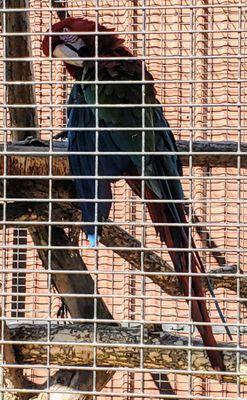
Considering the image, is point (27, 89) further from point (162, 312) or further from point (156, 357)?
point (162, 312)

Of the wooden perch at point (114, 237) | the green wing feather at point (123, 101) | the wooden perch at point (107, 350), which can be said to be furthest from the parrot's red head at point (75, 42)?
the wooden perch at point (107, 350)

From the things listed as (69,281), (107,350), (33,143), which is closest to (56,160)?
(33,143)

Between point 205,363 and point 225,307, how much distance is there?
0.60 meters

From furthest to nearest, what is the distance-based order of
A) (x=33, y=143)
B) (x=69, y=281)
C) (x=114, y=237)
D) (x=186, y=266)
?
(x=114, y=237) → (x=69, y=281) → (x=33, y=143) → (x=186, y=266)

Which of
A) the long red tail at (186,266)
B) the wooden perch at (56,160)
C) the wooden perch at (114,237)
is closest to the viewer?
the long red tail at (186,266)

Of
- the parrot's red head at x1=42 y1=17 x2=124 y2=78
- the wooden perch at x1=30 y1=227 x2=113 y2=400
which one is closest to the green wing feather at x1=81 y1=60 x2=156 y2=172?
the parrot's red head at x1=42 y1=17 x2=124 y2=78

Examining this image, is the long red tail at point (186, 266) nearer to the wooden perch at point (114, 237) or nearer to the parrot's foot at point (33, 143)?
the wooden perch at point (114, 237)

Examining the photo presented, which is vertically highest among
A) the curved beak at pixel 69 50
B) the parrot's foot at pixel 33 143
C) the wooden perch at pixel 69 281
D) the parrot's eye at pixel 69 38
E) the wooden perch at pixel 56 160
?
the parrot's eye at pixel 69 38

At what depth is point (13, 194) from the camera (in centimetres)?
A: 162

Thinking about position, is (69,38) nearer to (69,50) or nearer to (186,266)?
(69,50)

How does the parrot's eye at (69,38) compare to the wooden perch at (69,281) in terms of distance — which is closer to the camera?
the parrot's eye at (69,38)

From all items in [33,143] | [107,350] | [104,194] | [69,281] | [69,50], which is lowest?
[107,350]

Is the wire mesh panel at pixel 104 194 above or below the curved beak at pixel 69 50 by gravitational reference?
below

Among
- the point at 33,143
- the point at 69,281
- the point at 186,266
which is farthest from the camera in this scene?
the point at 69,281
